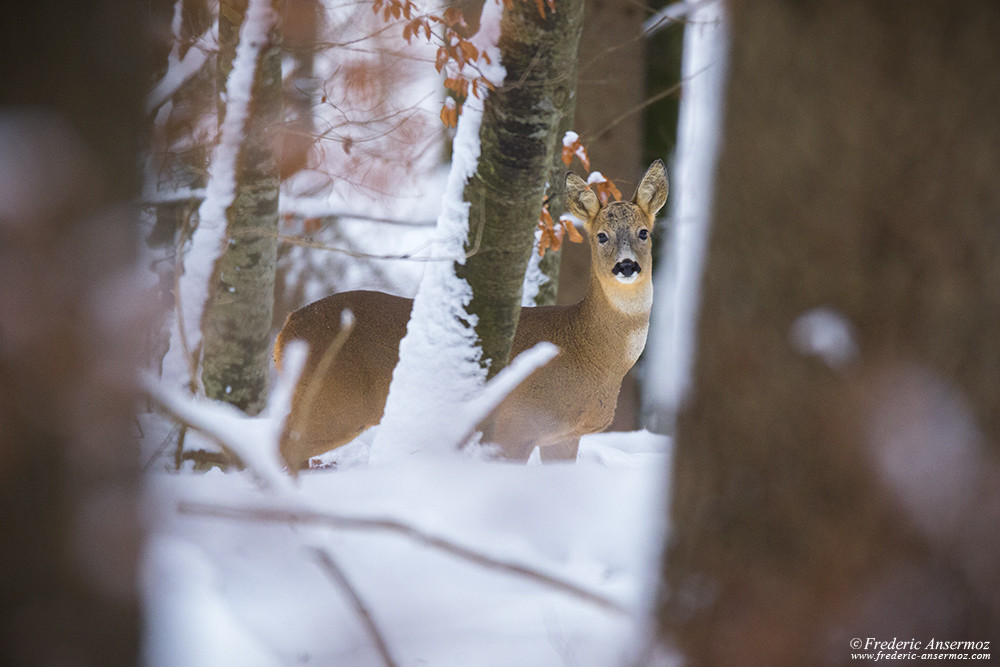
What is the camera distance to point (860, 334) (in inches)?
47.2

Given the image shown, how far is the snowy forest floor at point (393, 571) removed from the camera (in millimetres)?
1492

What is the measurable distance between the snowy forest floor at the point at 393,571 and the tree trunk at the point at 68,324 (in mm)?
136

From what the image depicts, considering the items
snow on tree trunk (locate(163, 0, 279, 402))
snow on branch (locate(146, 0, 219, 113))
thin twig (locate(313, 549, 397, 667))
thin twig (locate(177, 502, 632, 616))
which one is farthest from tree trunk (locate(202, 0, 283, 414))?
thin twig (locate(313, 549, 397, 667))

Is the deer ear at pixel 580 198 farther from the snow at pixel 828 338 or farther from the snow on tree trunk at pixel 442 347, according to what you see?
the snow at pixel 828 338

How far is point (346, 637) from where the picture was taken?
64.3 inches

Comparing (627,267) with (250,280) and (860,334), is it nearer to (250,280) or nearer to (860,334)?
(250,280)

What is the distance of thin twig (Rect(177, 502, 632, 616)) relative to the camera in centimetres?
145

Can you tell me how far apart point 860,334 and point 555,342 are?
3.79 meters

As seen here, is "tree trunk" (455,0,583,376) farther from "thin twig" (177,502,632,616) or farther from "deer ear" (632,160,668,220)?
"thin twig" (177,502,632,616)

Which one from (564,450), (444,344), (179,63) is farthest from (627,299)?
(179,63)

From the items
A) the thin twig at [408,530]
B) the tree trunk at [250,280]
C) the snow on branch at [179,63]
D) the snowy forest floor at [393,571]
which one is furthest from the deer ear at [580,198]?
the thin twig at [408,530]

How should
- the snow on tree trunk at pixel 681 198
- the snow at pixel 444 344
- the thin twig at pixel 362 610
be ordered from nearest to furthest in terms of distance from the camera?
the thin twig at pixel 362 610, the snow at pixel 444 344, the snow on tree trunk at pixel 681 198

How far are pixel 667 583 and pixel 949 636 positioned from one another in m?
0.40

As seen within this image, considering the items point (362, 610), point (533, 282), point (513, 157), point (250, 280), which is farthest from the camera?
point (533, 282)
